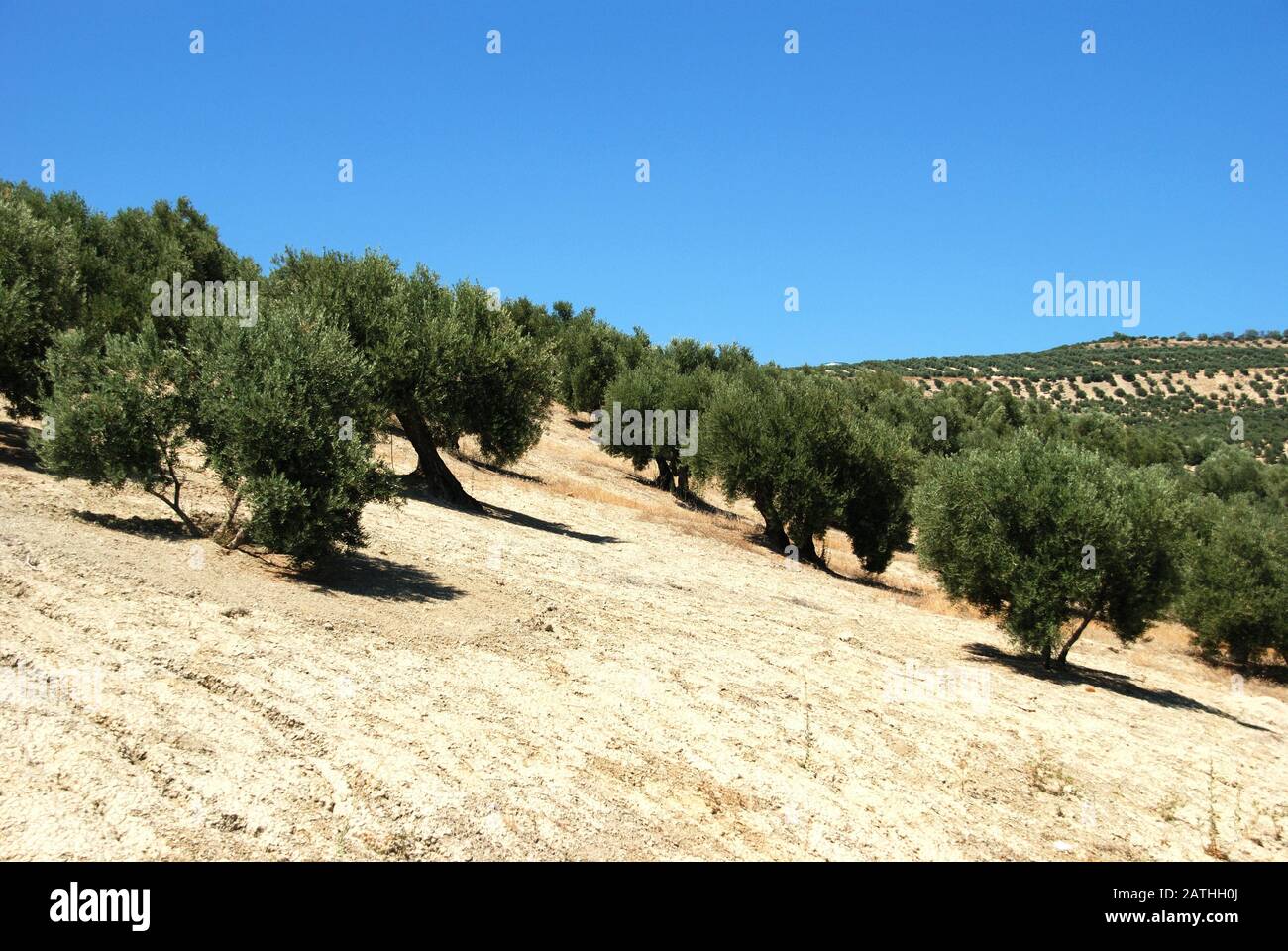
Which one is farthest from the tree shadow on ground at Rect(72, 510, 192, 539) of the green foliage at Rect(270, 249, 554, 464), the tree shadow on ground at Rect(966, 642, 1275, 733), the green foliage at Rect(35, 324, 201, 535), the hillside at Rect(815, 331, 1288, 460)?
the hillside at Rect(815, 331, 1288, 460)

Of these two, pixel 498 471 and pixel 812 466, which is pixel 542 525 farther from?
pixel 812 466

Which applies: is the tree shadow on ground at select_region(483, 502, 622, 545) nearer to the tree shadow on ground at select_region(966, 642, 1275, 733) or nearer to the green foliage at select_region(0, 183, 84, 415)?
the tree shadow on ground at select_region(966, 642, 1275, 733)

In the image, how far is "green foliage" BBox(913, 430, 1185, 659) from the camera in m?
16.3

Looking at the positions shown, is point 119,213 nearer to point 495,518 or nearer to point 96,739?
point 495,518

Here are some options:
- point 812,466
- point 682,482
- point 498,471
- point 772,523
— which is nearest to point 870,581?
point 772,523

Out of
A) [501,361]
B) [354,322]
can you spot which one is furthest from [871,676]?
[354,322]

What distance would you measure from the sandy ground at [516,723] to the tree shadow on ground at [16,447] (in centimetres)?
9

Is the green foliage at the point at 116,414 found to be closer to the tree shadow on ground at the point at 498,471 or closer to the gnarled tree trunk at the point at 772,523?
the tree shadow on ground at the point at 498,471

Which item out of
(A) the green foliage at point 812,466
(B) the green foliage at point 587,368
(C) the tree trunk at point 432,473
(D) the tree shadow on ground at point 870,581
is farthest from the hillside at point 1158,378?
(C) the tree trunk at point 432,473

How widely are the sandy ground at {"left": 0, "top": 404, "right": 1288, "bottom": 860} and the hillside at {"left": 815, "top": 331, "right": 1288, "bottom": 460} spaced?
231 ft

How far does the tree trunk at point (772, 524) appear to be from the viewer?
28.8 meters

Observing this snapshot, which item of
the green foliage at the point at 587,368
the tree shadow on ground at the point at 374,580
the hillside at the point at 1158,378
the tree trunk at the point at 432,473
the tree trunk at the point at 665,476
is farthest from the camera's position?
the hillside at the point at 1158,378

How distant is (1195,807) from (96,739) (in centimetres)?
1219
